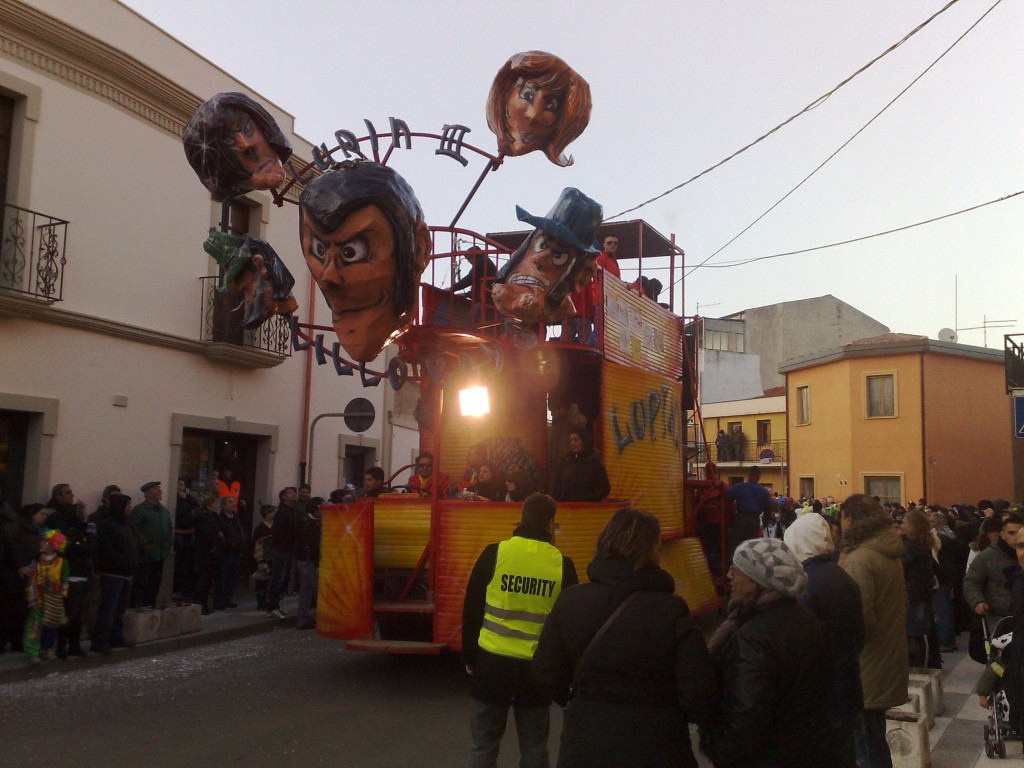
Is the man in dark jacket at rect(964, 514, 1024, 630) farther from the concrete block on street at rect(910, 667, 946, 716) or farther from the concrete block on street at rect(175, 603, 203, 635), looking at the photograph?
the concrete block on street at rect(175, 603, 203, 635)

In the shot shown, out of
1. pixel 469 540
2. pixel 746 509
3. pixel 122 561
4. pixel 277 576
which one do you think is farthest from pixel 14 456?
pixel 746 509

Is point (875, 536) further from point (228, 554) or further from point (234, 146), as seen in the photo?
point (228, 554)

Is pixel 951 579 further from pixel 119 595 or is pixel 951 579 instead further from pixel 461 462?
pixel 119 595

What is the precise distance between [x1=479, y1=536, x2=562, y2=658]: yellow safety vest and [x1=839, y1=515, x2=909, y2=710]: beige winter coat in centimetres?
173

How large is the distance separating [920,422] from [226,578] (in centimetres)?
2430

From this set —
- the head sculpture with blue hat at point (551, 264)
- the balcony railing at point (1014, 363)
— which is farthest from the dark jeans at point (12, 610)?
the balcony railing at point (1014, 363)

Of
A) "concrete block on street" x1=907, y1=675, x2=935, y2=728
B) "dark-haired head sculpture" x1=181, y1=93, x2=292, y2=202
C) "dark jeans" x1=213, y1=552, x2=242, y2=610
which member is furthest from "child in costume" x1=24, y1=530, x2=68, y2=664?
"concrete block on street" x1=907, y1=675, x2=935, y2=728

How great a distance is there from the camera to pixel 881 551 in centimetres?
504

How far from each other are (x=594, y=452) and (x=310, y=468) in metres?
9.15

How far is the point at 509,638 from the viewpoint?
4539mm

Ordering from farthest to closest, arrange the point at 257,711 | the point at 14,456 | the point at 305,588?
the point at 305,588 → the point at 14,456 → the point at 257,711

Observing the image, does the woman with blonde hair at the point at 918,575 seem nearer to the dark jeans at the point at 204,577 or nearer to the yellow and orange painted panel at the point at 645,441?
the yellow and orange painted panel at the point at 645,441

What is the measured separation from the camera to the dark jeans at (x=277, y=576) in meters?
→ 12.6

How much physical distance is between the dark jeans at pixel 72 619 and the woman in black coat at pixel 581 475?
5105 mm
